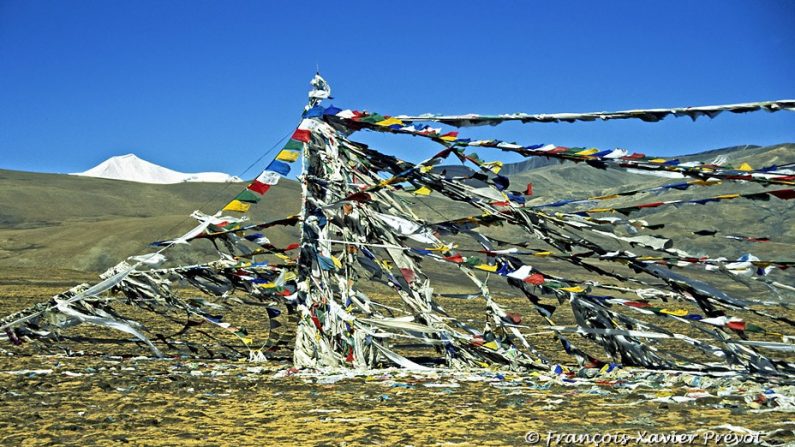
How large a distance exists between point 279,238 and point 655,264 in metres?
34.8

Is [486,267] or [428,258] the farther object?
[428,258]

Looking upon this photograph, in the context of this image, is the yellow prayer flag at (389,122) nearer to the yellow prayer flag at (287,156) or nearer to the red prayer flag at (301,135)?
the red prayer flag at (301,135)

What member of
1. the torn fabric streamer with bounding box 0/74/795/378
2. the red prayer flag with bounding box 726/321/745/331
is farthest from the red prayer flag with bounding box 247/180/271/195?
the red prayer flag with bounding box 726/321/745/331

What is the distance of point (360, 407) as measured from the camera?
15.4ft

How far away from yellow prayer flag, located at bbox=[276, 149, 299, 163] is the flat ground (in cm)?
153

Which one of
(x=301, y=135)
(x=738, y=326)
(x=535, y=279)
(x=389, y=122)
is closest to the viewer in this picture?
(x=738, y=326)

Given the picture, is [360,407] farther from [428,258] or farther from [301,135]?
[301,135]

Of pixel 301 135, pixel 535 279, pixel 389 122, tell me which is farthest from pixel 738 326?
pixel 301 135

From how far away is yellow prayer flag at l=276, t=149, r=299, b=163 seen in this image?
6.42 m

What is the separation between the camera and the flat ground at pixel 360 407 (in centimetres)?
393

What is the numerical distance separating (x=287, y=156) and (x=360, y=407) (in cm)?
236

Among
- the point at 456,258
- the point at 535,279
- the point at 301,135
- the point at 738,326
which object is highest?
the point at 301,135

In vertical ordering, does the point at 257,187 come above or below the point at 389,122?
below

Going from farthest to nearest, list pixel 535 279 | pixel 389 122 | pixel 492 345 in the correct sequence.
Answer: pixel 389 122, pixel 492 345, pixel 535 279
